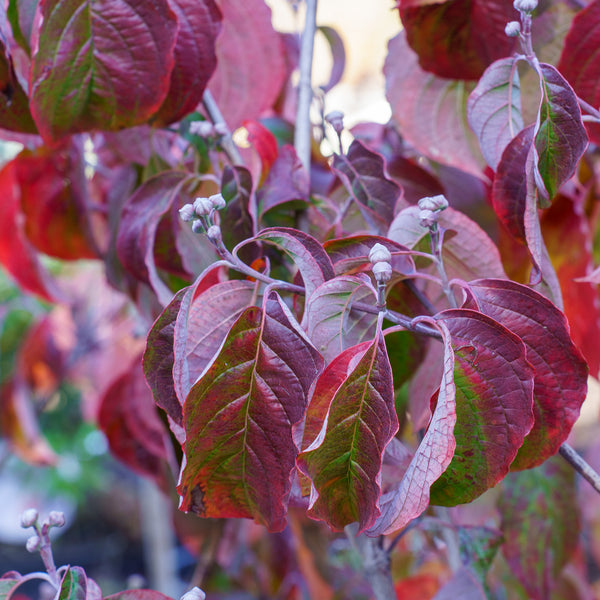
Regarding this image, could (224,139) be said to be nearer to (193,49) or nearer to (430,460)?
(193,49)

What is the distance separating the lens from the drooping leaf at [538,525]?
62cm

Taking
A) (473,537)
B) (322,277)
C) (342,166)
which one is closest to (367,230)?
(342,166)

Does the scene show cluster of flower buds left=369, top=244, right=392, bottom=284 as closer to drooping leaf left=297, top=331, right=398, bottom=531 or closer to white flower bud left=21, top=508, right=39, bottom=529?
drooping leaf left=297, top=331, right=398, bottom=531

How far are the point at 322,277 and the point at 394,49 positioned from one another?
0.37 meters

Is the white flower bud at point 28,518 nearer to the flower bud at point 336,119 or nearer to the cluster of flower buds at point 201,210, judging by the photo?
the cluster of flower buds at point 201,210

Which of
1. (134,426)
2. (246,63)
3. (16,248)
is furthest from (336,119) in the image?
(16,248)

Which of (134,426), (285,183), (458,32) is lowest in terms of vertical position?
(134,426)

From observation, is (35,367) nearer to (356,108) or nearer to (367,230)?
(367,230)

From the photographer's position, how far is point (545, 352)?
14.9 inches

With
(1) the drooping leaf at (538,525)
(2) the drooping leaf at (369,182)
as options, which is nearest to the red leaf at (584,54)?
(2) the drooping leaf at (369,182)

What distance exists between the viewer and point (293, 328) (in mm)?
357

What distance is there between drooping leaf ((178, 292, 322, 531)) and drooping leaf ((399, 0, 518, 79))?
310mm

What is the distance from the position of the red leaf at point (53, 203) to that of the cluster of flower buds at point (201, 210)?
0.38 meters

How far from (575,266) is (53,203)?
61 centimetres
